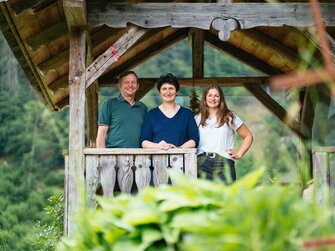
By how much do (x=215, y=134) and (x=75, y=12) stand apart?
4.79ft

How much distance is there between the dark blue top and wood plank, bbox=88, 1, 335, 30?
776mm

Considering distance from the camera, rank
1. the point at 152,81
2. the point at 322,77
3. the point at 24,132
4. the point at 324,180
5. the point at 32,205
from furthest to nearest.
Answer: the point at 24,132 < the point at 32,205 < the point at 152,81 < the point at 324,180 < the point at 322,77

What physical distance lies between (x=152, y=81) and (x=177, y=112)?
4.02 metres

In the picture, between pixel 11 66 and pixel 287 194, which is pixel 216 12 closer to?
pixel 287 194

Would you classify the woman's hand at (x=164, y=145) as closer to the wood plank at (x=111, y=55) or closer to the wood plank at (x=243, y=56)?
the wood plank at (x=111, y=55)

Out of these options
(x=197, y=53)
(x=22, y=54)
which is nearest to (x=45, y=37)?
(x=22, y=54)

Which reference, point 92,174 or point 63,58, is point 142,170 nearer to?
point 92,174

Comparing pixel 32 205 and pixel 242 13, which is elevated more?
pixel 242 13

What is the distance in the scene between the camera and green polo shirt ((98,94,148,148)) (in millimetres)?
7605

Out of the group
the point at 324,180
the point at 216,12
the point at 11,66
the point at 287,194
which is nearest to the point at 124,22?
the point at 216,12

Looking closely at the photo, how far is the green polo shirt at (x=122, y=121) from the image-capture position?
7.61 m

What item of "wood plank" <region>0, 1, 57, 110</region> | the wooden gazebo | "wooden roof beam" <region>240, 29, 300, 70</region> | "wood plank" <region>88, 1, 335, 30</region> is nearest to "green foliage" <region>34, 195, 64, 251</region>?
"wood plank" <region>0, 1, 57, 110</region>

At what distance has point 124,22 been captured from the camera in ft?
24.5

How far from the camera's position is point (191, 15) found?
24.7 ft
